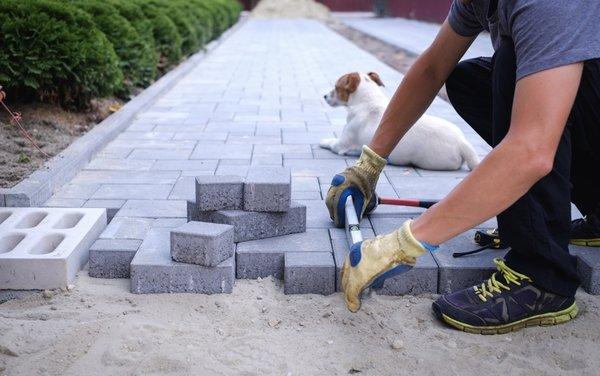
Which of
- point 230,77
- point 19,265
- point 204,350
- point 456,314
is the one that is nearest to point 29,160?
point 19,265

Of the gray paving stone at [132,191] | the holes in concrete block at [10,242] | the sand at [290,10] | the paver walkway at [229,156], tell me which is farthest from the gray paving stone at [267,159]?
the sand at [290,10]

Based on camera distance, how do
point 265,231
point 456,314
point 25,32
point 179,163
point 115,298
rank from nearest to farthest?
point 456,314, point 115,298, point 265,231, point 179,163, point 25,32

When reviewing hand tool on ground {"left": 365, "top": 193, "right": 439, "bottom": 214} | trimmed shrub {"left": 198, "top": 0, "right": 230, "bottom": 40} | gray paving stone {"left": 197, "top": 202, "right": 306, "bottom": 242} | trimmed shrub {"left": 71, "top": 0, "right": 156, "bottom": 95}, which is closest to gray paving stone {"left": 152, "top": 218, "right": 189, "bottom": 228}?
gray paving stone {"left": 197, "top": 202, "right": 306, "bottom": 242}

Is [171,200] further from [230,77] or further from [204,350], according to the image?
[230,77]

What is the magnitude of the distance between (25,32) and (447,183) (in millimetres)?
3328

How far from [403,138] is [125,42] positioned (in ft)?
11.8

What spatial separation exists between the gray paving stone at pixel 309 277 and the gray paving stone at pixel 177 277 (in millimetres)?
232

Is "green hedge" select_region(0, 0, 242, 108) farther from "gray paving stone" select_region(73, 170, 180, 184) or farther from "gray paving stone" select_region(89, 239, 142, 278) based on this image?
"gray paving stone" select_region(89, 239, 142, 278)

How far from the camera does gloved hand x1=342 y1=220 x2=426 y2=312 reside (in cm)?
222

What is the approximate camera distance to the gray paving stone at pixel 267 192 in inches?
115

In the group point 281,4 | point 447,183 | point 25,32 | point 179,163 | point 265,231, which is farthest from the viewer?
point 281,4

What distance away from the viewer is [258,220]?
3004mm

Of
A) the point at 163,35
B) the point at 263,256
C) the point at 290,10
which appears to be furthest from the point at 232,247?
the point at 290,10

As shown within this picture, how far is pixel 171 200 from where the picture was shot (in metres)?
3.76
